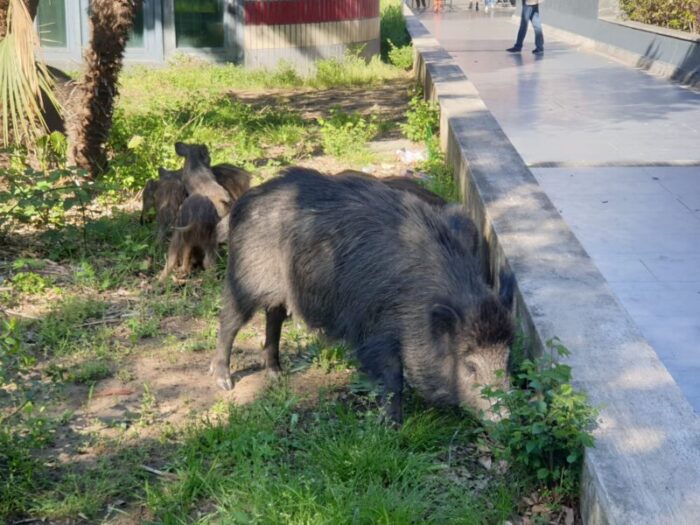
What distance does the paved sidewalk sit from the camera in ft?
19.4

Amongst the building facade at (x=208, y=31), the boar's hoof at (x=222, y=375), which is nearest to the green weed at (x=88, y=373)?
the boar's hoof at (x=222, y=375)

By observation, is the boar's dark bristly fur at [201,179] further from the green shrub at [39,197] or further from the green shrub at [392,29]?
the green shrub at [392,29]

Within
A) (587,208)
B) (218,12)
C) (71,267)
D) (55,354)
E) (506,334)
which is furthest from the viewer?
(218,12)

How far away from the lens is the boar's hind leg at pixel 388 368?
181 inches

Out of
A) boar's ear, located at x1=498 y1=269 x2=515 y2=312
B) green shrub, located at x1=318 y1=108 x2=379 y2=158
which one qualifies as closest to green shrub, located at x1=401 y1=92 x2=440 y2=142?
green shrub, located at x1=318 y1=108 x2=379 y2=158

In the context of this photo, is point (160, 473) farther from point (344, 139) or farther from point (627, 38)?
point (627, 38)

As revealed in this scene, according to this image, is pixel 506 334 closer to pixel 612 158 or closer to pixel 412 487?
pixel 412 487

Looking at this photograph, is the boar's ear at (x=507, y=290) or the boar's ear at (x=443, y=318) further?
the boar's ear at (x=507, y=290)

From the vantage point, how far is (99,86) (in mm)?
9141

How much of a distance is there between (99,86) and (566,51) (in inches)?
570

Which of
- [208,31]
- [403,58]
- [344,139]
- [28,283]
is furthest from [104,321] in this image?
[403,58]

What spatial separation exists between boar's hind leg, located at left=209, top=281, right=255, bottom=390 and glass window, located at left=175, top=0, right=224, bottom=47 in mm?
14048

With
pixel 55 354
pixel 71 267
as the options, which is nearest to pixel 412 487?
pixel 55 354

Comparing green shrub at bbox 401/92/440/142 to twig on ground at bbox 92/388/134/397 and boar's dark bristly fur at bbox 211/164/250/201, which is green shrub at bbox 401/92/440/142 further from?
twig on ground at bbox 92/388/134/397
